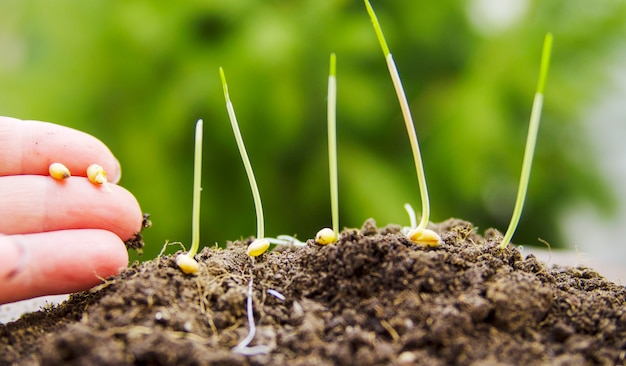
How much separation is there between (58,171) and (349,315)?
0.35m

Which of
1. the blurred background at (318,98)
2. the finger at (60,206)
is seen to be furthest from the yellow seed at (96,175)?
the blurred background at (318,98)

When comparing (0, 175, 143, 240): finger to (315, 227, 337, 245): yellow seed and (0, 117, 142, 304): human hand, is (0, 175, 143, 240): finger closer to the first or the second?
(0, 117, 142, 304): human hand

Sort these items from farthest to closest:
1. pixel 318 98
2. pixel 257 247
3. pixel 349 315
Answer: pixel 318 98, pixel 257 247, pixel 349 315

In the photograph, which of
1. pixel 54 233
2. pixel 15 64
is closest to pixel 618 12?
pixel 54 233

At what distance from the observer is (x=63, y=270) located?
57 centimetres

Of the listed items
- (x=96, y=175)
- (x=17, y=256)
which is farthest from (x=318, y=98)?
(x=17, y=256)

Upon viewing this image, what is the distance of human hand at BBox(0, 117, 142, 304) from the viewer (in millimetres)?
565

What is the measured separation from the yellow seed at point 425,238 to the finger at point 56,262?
299 millimetres

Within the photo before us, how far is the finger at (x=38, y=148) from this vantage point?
2.11 ft

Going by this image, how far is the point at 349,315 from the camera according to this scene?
49cm

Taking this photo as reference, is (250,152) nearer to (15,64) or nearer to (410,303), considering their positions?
(15,64)

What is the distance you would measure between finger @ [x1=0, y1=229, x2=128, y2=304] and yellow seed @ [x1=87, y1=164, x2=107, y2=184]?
6cm

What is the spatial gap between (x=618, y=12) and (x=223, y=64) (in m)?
0.93

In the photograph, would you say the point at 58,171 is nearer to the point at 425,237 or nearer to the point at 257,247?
the point at 257,247
